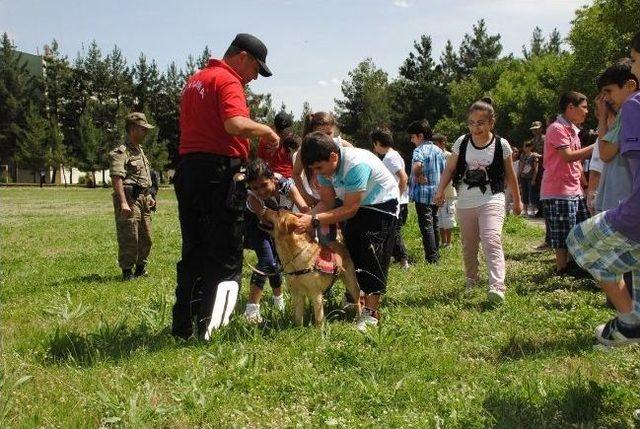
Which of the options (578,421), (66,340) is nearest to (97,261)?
(66,340)

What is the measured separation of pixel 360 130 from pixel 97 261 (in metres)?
64.1

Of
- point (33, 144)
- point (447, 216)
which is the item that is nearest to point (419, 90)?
point (33, 144)

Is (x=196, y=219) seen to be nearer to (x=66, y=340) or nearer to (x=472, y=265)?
(x=66, y=340)

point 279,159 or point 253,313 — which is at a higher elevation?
point 279,159

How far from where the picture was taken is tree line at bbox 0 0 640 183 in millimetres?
63156

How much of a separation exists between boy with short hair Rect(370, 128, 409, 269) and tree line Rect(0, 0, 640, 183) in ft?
171

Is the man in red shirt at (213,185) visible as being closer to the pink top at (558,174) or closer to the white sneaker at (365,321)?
the white sneaker at (365,321)

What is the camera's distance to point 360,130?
237 ft

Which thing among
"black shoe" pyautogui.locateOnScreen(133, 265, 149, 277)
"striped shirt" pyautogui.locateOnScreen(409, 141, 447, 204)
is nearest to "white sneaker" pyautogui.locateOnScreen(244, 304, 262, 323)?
"black shoe" pyautogui.locateOnScreen(133, 265, 149, 277)

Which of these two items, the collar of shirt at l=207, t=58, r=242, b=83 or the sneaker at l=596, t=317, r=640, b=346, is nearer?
the sneaker at l=596, t=317, r=640, b=346

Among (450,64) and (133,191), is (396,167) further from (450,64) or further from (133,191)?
(450,64)

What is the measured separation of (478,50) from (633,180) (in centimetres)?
8340

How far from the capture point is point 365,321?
4.78m

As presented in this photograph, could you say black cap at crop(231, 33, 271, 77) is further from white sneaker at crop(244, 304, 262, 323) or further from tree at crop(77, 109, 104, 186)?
tree at crop(77, 109, 104, 186)
